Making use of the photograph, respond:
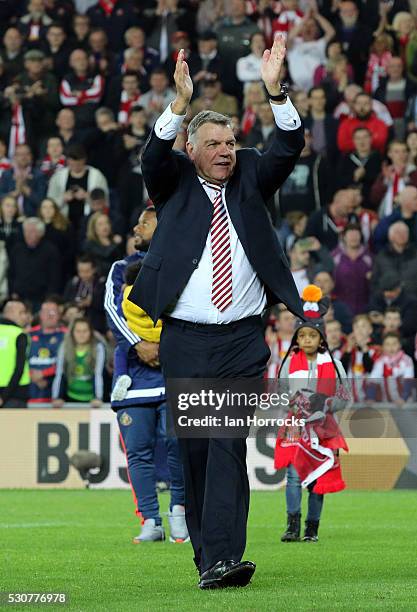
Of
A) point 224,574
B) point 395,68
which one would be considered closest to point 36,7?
point 395,68

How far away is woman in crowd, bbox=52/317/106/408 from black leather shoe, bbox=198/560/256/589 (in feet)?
34.1

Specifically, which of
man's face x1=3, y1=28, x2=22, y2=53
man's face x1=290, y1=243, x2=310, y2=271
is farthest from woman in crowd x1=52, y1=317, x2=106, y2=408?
man's face x1=3, y1=28, x2=22, y2=53

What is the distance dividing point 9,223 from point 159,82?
10.5ft

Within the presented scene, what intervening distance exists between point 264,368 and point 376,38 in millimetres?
14046

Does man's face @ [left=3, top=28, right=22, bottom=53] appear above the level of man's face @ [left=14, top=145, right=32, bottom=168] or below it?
above

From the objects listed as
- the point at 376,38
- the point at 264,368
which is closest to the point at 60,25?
the point at 376,38

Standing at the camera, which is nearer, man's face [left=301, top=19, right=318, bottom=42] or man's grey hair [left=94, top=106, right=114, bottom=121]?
man's face [left=301, top=19, right=318, bottom=42]

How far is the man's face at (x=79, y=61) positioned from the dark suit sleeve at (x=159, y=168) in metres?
15.0

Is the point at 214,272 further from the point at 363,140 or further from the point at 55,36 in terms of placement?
the point at 55,36

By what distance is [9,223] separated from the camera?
20.5 metres

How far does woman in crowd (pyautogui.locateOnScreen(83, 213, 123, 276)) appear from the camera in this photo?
65.0 feet

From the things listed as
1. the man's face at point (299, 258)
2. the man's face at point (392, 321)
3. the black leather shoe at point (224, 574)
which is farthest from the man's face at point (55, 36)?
the black leather shoe at point (224, 574)

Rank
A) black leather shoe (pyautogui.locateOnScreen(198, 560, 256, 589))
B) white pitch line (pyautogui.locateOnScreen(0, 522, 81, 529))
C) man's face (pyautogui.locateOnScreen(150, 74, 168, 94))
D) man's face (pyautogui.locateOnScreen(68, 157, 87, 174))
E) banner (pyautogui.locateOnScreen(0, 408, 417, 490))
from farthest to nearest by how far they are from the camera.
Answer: man's face (pyautogui.locateOnScreen(150, 74, 168, 94)) → man's face (pyautogui.locateOnScreen(68, 157, 87, 174)) → banner (pyautogui.locateOnScreen(0, 408, 417, 490)) → white pitch line (pyautogui.locateOnScreen(0, 522, 81, 529)) → black leather shoe (pyautogui.locateOnScreen(198, 560, 256, 589))

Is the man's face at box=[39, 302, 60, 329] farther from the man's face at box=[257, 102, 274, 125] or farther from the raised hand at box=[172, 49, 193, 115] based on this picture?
the raised hand at box=[172, 49, 193, 115]
